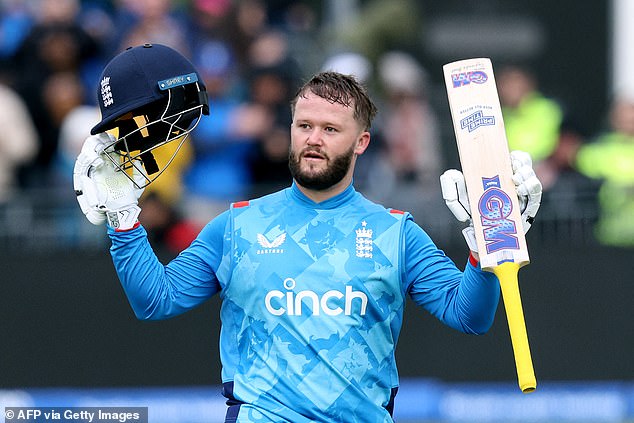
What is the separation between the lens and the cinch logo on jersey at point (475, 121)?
4.85 metres

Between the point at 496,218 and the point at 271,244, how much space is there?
2.65 ft

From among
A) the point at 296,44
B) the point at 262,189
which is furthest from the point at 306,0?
the point at 262,189

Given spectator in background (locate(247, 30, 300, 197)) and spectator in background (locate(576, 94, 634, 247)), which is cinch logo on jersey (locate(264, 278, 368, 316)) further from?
spectator in background (locate(576, 94, 634, 247))

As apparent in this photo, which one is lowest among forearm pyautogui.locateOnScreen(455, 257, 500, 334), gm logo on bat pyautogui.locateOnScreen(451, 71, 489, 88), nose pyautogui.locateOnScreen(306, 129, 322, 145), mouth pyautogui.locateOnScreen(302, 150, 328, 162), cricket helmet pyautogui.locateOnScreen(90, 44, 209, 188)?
forearm pyautogui.locateOnScreen(455, 257, 500, 334)

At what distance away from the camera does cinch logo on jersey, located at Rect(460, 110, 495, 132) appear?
15.9 feet

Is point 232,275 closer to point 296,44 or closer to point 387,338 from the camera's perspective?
point 387,338

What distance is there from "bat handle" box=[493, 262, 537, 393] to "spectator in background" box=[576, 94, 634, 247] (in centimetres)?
484

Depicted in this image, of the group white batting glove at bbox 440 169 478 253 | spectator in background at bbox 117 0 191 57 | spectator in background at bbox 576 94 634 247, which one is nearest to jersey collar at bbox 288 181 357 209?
white batting glove at bbox 440 169 478 253

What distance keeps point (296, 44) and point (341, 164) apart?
6.75 metres

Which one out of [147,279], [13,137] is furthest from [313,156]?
[13,137]

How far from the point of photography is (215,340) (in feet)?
31.2

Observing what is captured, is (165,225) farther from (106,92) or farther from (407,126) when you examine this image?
(106,92)

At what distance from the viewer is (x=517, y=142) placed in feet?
33.6

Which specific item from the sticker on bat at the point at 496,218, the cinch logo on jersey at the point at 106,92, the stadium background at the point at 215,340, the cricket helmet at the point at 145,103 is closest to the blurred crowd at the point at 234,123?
the stadium background at the point at 215,340
